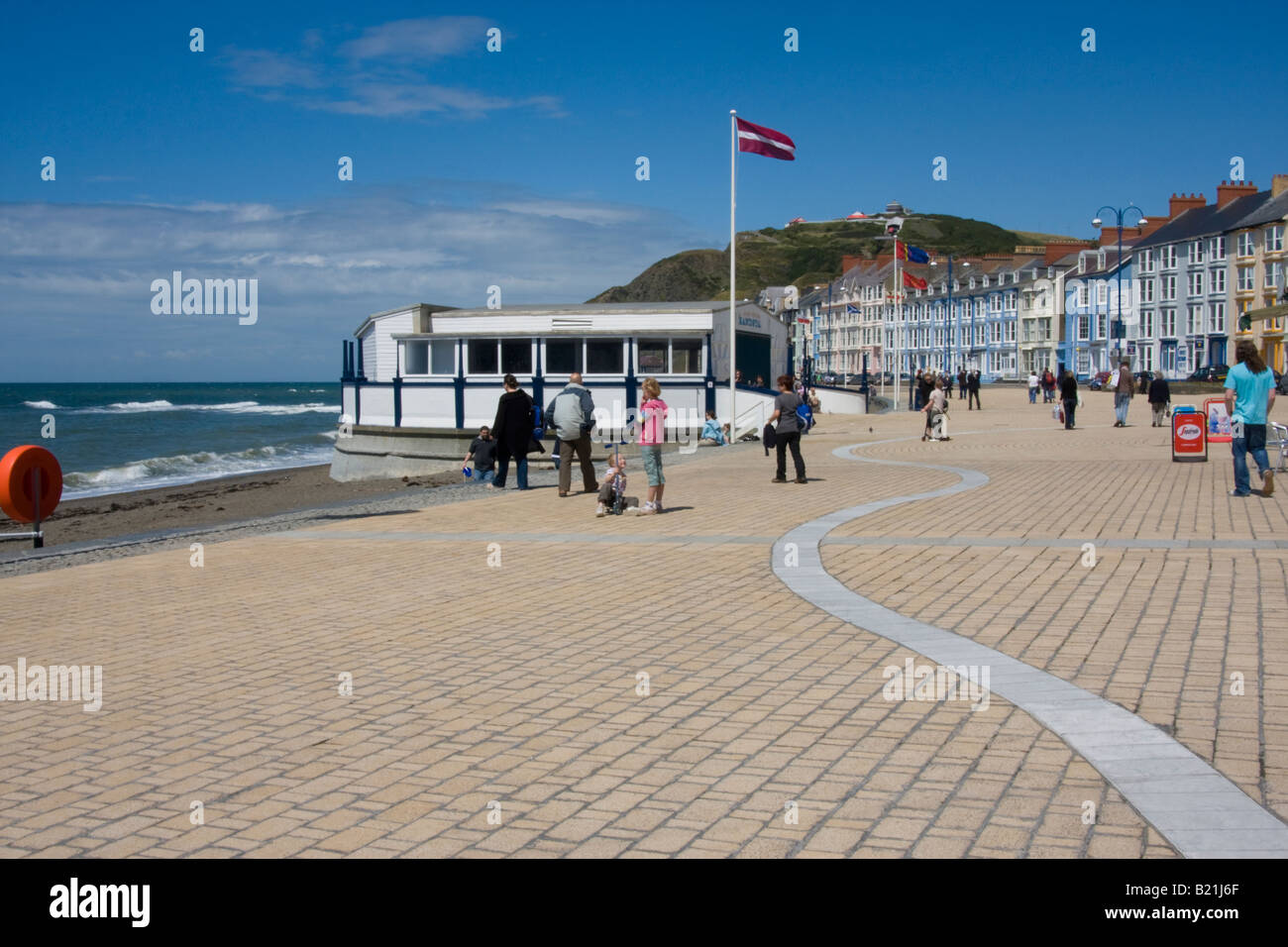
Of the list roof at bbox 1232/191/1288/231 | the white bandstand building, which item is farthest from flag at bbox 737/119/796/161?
roof at bbox 1232/191/1288/231

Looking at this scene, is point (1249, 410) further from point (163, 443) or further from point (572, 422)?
point (163, 443)

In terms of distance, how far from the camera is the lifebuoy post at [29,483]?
1105 centimetres

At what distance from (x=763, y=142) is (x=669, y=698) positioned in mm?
22693

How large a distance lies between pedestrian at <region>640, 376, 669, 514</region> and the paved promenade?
5.92 ft

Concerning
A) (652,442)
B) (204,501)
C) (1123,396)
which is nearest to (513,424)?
(652,442)

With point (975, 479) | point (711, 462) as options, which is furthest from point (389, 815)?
point (711, 462)

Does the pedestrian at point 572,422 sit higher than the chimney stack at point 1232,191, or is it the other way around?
the chimney stack at point 1232,191

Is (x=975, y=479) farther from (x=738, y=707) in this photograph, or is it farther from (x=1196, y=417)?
(x=738, y=707)

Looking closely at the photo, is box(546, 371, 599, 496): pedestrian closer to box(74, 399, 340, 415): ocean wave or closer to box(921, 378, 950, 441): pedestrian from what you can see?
box(921, 378, 950, 441): pedestrian

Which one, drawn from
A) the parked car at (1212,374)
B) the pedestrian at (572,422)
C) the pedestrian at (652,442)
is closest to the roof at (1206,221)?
the parked car at (1212,374)

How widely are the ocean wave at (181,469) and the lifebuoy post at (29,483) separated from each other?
71.4 feet

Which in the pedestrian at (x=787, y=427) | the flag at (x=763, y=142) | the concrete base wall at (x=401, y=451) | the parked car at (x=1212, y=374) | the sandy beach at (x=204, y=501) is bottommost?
the sandy beach at (x=204, y=501)

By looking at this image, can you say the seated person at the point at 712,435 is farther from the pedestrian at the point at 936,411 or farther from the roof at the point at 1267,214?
the roof at the point at 1267,214

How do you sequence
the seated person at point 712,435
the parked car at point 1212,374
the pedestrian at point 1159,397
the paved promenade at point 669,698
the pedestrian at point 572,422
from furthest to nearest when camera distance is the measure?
the parked car at point 1212,374 < the pedestrian at point 1159,397 < the seated person at point 712,435 < the pedestrian at point 572,422 < the paved promenade at point 669,698
